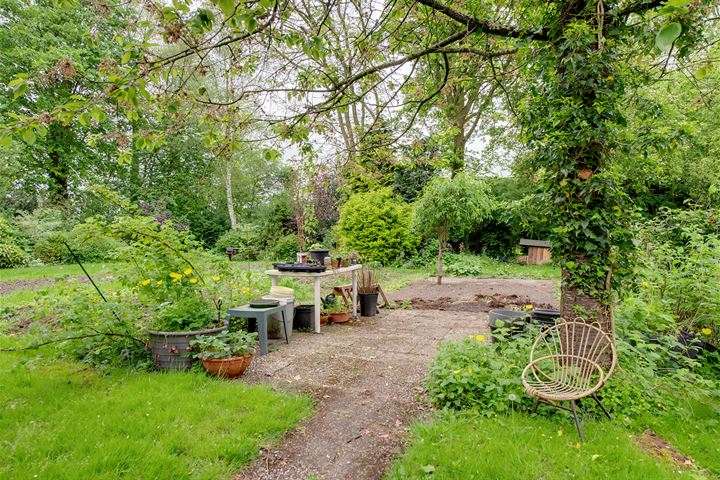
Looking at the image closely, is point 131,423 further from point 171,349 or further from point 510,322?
point 510,322

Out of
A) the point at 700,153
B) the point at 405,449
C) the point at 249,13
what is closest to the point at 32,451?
the point at 405,449

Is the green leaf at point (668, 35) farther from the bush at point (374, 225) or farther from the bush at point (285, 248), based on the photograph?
the bush at point (285, 248)

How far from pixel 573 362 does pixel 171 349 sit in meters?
3.20

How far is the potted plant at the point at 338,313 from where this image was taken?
216 inches

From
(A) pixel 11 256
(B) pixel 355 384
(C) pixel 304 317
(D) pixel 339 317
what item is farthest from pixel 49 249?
(B) pixel 355 384

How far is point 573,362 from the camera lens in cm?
295

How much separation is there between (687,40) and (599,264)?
60.2 inches

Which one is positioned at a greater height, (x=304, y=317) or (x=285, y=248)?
(x=285, y=248)

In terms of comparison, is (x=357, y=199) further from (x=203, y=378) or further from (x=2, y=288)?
(x=203, y=378)

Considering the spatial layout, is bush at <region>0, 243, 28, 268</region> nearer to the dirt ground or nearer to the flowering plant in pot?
the flowering plant in pot

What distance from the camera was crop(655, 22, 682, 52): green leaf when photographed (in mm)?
1251

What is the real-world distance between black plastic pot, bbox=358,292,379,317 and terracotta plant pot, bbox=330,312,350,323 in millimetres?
451

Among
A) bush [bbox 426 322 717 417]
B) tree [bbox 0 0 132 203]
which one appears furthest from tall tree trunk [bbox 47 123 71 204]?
bush [bbox 426 322 717 417]

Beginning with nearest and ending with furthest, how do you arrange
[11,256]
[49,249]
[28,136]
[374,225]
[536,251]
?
[28,136] < [11,256] < [49,249] < [374,225] < [536,251]
